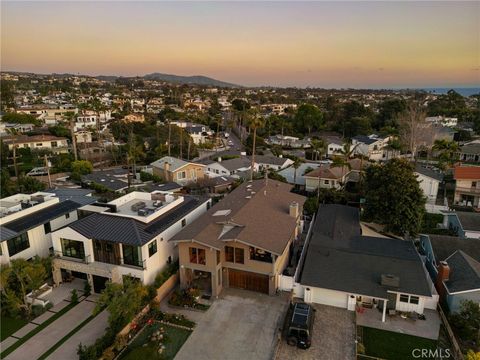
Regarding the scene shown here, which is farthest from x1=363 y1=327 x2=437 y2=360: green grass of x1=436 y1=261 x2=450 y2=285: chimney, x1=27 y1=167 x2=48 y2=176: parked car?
x1=27 y1=167 x2=48 y2=176: parked car

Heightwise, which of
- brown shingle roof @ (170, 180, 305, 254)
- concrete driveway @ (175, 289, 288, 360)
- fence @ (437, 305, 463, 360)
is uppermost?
brown shingle roof @ (170, 180, 305, 254)

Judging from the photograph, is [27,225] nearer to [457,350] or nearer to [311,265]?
[311,265]

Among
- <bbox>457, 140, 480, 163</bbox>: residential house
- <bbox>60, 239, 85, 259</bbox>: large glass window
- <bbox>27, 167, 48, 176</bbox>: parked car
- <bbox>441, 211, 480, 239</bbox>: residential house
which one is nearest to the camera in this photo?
<bbox>60, 239, 85, 259</bbox>: large glass window

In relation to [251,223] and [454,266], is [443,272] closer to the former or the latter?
[454,266]

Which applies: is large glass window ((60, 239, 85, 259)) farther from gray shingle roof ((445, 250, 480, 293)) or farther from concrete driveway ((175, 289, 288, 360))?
gray shingle roof ((445, 250, 480, 293))

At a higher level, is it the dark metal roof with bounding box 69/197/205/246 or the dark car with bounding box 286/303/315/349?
the dark metal roof with bounding box 69/197/205/246

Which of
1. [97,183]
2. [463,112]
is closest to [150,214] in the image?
[97,183]

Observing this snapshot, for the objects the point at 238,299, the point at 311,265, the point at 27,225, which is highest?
the point at 27,225

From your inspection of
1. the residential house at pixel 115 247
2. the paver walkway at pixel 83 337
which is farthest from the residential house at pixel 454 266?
the paver walkway at pixel 83 337
